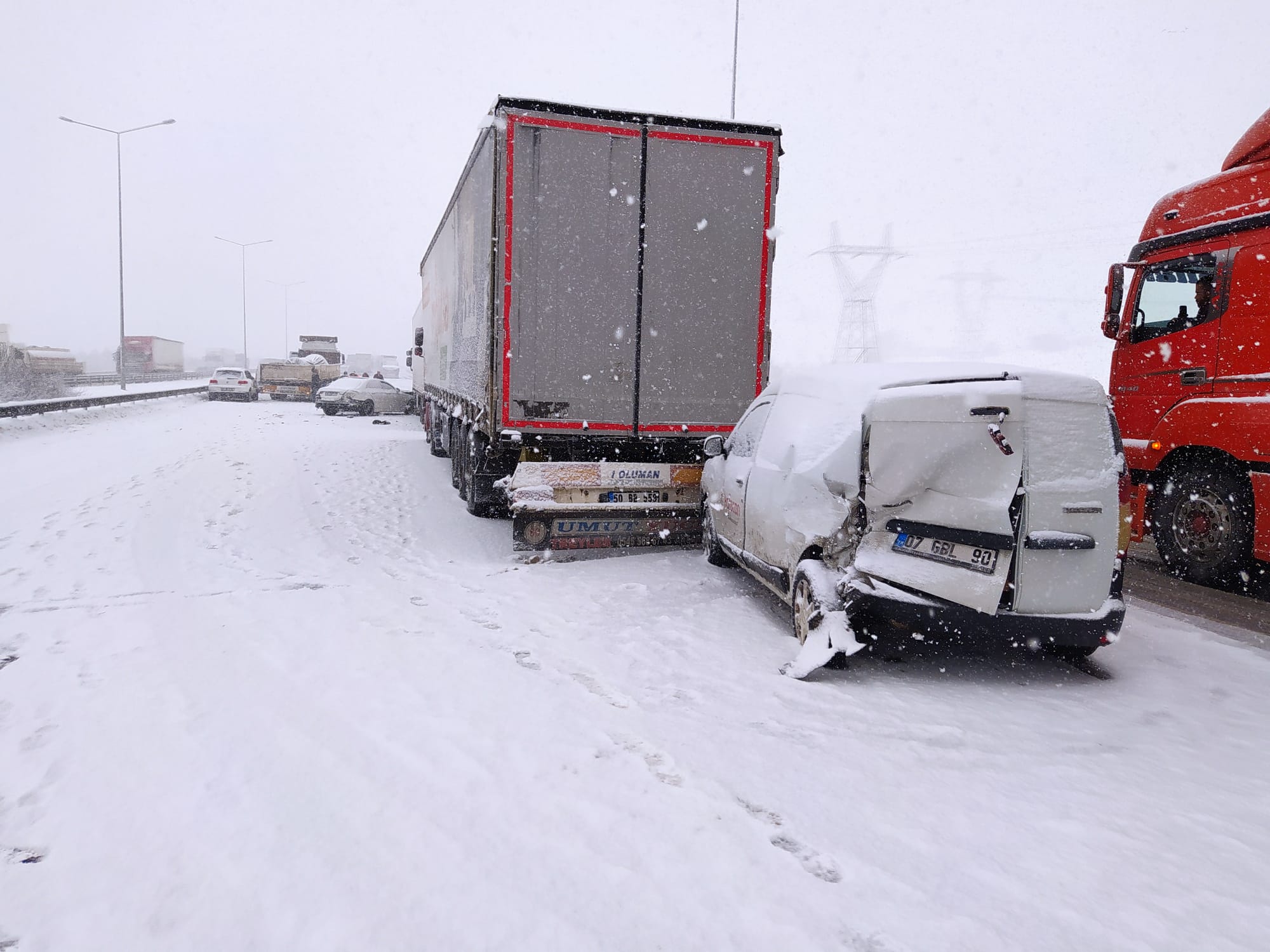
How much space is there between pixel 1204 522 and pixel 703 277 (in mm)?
5131

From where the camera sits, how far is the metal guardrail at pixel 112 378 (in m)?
40.1

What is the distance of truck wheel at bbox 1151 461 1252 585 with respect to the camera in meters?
6.80

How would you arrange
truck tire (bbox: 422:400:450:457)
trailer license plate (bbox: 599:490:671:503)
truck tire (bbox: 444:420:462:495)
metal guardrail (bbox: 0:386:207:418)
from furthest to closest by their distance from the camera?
metal guardrail (bbox: 0:386:207:418)
truck tire (bbox: 422:400:450:457)
truck tire (bbox: 444:420:462:495)
trailer license plate (bbox: 599:490:671:503)

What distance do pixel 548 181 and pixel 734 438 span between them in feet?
9.49

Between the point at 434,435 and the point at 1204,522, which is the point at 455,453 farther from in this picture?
the point at 1204,522

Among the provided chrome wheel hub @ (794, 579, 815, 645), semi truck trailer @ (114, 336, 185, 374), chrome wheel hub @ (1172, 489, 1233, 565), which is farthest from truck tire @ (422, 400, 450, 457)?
semi truck trailer @ (114, 336, 185, 374)

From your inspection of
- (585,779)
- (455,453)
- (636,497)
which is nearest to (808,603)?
(585,779)

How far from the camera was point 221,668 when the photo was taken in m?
4.57

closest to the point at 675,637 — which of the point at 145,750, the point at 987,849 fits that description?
the point at 987,849

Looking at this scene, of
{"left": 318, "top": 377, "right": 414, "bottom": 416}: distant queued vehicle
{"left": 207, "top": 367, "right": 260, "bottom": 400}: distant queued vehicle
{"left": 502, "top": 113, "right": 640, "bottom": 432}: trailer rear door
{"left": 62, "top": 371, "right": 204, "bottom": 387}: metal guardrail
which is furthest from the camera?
{"left": 62, "top": 371, "right": 204, "bottom": 387}: metal guardrail

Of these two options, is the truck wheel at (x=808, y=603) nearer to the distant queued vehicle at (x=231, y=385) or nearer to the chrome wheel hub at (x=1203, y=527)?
the chrome wheel hub at (x=1203, y=527)

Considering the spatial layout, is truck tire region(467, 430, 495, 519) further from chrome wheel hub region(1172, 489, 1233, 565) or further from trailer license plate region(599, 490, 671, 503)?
chrome wheel hub region(1172, 489, 1233, 565)

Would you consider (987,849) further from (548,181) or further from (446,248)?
(446,248)

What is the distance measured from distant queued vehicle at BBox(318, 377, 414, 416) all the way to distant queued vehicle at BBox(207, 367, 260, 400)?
7472 millimetres
